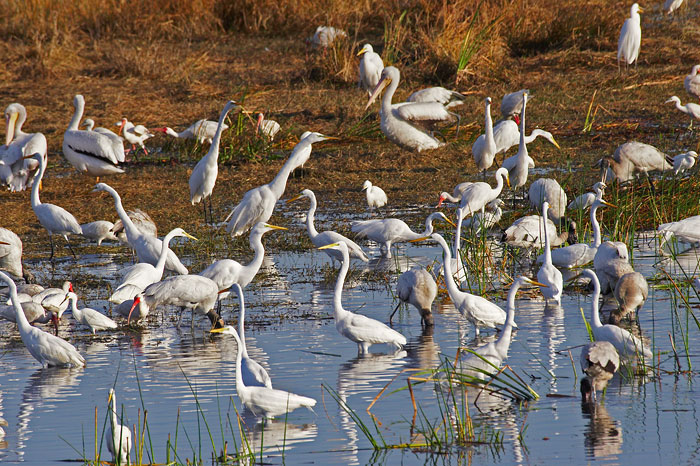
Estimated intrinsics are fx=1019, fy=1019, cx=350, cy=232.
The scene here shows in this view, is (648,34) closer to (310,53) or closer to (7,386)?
(310,53)

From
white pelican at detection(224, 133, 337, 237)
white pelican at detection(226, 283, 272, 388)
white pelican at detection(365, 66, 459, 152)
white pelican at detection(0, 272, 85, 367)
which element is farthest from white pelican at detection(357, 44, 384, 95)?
white pelican at detection(226, 283, 272, 388)

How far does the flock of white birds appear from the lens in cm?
654

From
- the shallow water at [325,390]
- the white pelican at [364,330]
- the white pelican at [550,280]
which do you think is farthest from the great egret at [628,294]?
the white pelican at [364,330]

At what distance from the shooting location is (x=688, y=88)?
15914 millimetres

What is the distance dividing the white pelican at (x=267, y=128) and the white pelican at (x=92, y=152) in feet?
6.53

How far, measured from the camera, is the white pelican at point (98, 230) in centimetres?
1084

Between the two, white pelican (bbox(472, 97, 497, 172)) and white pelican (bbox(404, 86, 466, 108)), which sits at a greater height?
white pelican (bbox(404, 86, 466, 108))

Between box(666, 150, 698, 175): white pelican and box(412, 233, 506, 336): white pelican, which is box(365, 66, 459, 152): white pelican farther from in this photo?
box(412, 233, 506, 336): white pelican

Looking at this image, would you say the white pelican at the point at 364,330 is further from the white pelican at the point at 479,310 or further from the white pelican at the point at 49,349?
the white pelican at the point at 49,349

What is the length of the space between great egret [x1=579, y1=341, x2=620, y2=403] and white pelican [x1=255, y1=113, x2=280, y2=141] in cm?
860

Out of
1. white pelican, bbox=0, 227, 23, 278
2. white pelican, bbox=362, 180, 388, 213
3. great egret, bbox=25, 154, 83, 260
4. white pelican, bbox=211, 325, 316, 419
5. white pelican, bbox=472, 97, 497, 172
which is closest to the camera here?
white pelican, bbox=211, 325, 316, 419

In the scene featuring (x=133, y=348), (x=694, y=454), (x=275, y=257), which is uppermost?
(x=275, y=257)

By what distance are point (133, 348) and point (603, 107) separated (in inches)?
406

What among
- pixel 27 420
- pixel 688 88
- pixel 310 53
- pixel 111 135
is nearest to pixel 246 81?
pixel 310 53
